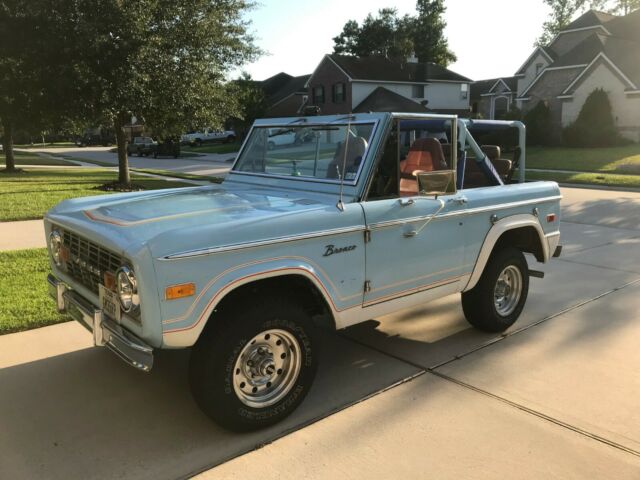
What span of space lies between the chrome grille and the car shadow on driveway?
31.4 inches

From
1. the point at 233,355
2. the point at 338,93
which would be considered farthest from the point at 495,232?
the point at 338,93

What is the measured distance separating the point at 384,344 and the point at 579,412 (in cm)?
157

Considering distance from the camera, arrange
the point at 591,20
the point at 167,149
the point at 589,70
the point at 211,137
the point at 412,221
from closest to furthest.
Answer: the point at 412,221 → the point at 589,70 → the point at 167,149 → the point at 591,20 → the point at 211,137

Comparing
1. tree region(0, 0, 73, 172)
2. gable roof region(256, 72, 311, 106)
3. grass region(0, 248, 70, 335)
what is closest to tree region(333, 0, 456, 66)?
gable roof region(256, 72, 311, 106)

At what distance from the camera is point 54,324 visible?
15.8 feet

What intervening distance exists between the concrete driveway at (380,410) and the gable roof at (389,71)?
40.3 m

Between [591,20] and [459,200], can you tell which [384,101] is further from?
[459,200]

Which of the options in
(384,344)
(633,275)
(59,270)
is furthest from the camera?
(633,275)

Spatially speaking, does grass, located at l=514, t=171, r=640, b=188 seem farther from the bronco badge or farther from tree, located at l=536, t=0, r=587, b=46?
tree, located at l=536, t=0, r=587, b=46

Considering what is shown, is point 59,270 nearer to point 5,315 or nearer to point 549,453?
point 5,315

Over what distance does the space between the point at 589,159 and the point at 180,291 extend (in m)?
26.8

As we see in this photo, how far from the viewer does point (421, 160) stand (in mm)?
4180

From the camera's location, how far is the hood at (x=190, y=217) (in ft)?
9.09

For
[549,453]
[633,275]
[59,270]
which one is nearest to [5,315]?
[59,270]
